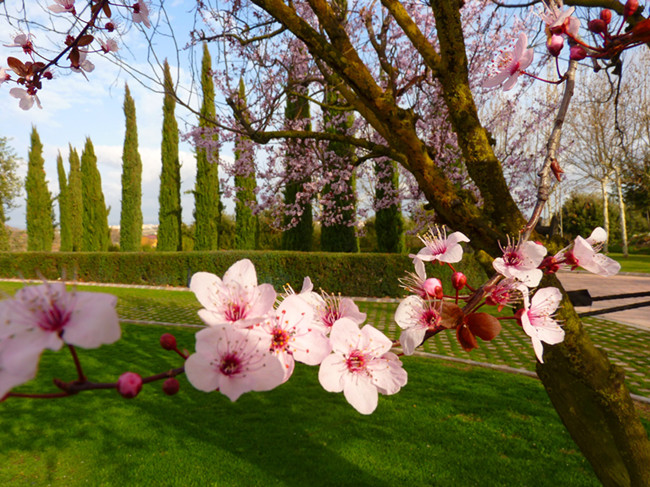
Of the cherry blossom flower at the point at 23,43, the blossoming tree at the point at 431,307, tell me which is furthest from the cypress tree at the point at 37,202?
the blossoming tree at the point at 431,307

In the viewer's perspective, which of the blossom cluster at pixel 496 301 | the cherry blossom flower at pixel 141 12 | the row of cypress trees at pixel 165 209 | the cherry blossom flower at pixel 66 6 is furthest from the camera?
the row of cypress trees at pixel 165 209

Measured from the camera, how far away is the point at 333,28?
2.09 m

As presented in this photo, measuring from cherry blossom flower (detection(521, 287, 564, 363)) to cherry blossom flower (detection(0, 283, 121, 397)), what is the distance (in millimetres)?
820

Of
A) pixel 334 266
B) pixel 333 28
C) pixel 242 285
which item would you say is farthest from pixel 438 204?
pixel 334 266

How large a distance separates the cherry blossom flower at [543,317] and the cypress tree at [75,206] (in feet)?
87.2

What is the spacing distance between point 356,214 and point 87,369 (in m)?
10.4

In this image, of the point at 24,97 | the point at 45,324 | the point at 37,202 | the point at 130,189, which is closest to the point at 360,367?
the point at 45,324

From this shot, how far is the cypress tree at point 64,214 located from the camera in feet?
76.2

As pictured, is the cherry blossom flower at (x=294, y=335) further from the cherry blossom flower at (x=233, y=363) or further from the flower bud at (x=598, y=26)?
the flower bud at (x=598, y=26)

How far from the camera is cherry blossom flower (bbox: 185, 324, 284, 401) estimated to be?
62 centimetres

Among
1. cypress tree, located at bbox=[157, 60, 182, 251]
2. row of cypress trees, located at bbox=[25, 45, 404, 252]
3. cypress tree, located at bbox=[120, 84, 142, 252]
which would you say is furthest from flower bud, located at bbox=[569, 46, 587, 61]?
cypress tree, located at bbox=[120, 84, 142, 252]

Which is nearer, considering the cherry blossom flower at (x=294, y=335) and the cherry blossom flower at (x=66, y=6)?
the cherry blossom flower at (x=294, y=335)

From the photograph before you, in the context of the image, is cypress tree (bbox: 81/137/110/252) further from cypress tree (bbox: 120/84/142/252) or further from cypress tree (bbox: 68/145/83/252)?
cypress tree (bbox: 120/84/142/252)

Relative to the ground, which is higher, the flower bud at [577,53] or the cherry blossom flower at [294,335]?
the flower bud at [577,53]
